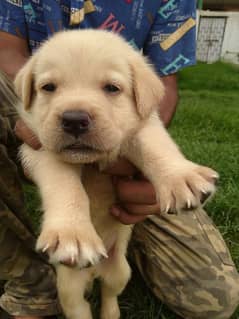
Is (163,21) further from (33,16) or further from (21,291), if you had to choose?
(21,291)

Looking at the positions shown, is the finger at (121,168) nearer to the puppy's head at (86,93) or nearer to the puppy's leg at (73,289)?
the puppy's head at (86,93)

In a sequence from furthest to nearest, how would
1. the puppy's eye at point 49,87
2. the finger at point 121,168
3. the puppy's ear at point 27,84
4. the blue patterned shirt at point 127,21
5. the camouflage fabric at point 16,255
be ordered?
the blue patterned shirt at point 127,21, the camouflage fabric at point 16,255, the finger at point 121,168, the puppy's ear at point 27,84, the puppy's eye at point 49,87

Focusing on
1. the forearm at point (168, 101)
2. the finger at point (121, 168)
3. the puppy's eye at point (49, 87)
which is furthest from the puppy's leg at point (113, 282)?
the puppy's eye at point (49, 87)


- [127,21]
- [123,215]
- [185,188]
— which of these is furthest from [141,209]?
[127,21]

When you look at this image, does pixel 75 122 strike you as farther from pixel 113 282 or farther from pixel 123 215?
pixel 113 282

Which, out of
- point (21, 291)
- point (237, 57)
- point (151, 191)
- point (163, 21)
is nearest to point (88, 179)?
point (151, 191)

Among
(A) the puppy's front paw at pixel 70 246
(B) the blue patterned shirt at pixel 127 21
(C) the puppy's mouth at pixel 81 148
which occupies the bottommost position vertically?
(A) the puppy's front paw at pixel 70 246

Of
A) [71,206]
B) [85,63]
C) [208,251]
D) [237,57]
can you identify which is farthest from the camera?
[237,57]
